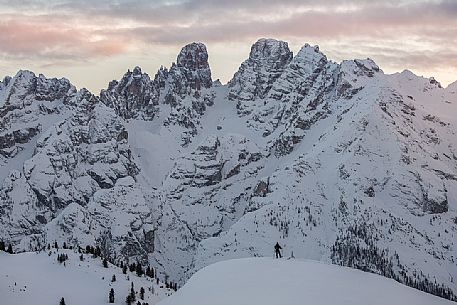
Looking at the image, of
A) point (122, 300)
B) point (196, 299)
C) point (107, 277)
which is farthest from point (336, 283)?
point (107, 277)

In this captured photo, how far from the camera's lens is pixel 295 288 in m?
37.5

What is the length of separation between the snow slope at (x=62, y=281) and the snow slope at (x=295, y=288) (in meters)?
49.3

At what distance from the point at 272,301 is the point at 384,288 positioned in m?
7.47

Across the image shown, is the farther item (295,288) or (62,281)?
(62,281)

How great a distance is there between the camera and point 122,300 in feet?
301

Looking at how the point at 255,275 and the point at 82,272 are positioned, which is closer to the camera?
the point at 255,275

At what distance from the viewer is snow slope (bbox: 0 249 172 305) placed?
88500 mm

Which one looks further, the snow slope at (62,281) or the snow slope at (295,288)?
the snow slope at (62,281)

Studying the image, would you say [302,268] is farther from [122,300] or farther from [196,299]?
[122,300]

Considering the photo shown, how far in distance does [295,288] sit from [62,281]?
215 ft

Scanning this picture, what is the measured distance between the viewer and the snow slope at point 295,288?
3606 centimetres

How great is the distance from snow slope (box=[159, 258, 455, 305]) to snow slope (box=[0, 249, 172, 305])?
1940 inches

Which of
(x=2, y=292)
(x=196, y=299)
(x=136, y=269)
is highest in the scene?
(x=196, y=299)

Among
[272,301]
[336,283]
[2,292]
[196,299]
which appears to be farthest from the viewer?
[2,292]
